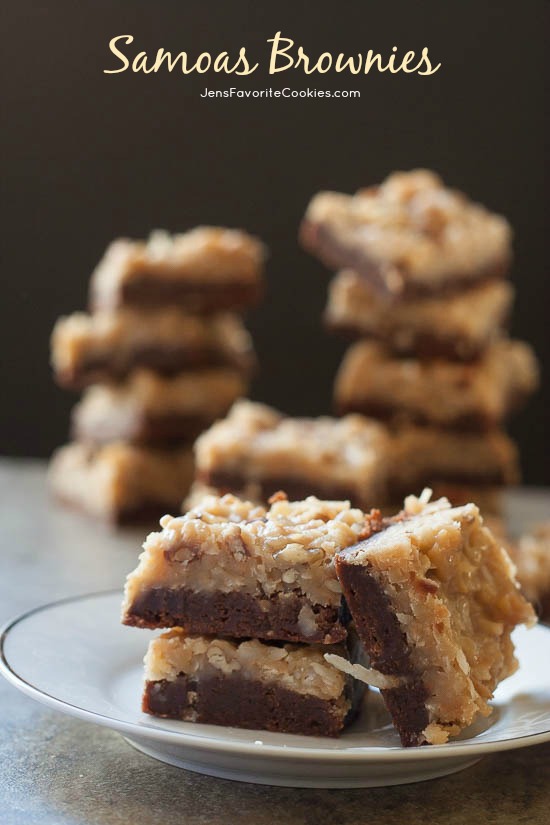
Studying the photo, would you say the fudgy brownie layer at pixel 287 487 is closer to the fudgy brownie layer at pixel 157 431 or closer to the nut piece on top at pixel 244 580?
the fudgy brownie layer at pixel 157 431

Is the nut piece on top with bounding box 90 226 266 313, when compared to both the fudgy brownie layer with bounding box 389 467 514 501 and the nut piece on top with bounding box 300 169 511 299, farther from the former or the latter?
the fudgy brownie layer with bounding box 389 467 514 501

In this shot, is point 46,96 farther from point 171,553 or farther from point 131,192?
point 171,553

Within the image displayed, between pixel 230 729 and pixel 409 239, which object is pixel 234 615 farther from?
pixel 409 239

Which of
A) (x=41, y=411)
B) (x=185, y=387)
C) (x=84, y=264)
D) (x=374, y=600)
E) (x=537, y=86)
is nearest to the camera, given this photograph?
(x=374, y=600)

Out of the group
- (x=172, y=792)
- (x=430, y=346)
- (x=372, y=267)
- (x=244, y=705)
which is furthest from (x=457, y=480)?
(x=172, y=792)

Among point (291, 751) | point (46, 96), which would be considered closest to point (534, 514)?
point (46, 96)

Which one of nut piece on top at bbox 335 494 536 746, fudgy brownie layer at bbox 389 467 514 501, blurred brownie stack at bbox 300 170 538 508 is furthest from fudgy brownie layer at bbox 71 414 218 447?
nut piece on top at bbox 335 494 536 746
